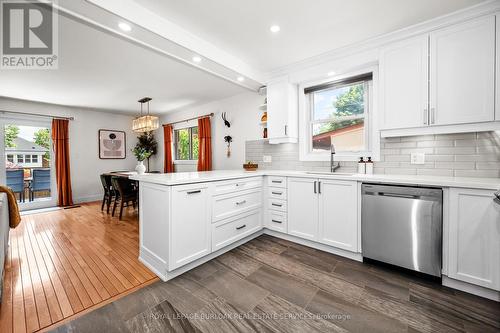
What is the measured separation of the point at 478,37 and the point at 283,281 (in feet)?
9.22

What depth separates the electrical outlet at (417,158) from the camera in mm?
2334

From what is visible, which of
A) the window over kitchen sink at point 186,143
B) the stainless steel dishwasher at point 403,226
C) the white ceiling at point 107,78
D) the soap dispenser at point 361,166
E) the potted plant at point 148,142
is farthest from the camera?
the potted plant at point 148,142

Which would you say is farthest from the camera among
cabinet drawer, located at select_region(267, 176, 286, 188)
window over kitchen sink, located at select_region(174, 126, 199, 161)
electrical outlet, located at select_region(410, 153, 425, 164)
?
window over kitchen sink, located at select_region(174, 126, 199, 161)

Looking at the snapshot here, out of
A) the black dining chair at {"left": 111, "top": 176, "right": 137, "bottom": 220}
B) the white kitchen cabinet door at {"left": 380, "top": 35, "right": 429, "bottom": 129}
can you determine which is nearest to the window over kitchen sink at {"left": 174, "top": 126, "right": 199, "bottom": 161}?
the black dining chair at {"left": 111, "top": 176, "right": 137, "bottom": 220}

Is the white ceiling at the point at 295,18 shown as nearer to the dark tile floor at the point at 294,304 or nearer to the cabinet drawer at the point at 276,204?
the cabinet drawer at the point at 276,204

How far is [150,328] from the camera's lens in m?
1.41

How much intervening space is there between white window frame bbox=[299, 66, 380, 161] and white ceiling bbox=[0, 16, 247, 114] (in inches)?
53.2

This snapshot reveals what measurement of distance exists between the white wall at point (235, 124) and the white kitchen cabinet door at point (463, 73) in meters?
2.44

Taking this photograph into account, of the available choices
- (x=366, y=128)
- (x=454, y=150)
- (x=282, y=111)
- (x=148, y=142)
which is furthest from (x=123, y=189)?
(x=454, y=150)

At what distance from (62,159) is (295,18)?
590cm

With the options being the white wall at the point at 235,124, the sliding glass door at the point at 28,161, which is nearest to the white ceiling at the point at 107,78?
the white wall at the point at 235,124

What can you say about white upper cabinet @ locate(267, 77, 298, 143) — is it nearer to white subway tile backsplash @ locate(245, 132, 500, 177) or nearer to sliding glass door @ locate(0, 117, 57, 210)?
white subway tile backsplash @ locate(245, 132, 500, 177)

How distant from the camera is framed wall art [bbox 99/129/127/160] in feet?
19.0

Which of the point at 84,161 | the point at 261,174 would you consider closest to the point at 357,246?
the point at 261,174
